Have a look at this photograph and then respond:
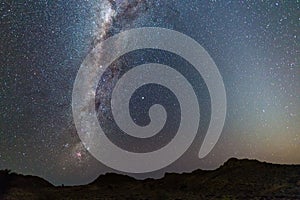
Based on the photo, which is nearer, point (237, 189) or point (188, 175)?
point (237, 189)

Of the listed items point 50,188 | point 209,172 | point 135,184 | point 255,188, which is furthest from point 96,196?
point 255,188

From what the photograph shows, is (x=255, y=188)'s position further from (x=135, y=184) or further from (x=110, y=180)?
(x=110, y=180)

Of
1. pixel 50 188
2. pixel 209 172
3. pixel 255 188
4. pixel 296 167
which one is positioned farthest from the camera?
pixel 50 188

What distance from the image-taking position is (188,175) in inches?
1502

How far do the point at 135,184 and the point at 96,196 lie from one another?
19.3 ft

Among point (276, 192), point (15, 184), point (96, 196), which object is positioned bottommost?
point (276, 192)

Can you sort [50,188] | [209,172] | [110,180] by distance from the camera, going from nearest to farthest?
[209,172], [50,188], [110,180]

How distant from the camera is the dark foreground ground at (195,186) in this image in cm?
2611

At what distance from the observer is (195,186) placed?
32.0 m

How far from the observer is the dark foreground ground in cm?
2611

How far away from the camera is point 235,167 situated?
1335 inches

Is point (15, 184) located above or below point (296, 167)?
above

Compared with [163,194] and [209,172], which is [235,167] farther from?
[163,194]

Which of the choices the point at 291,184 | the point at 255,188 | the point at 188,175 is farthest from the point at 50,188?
the point at 291,184
